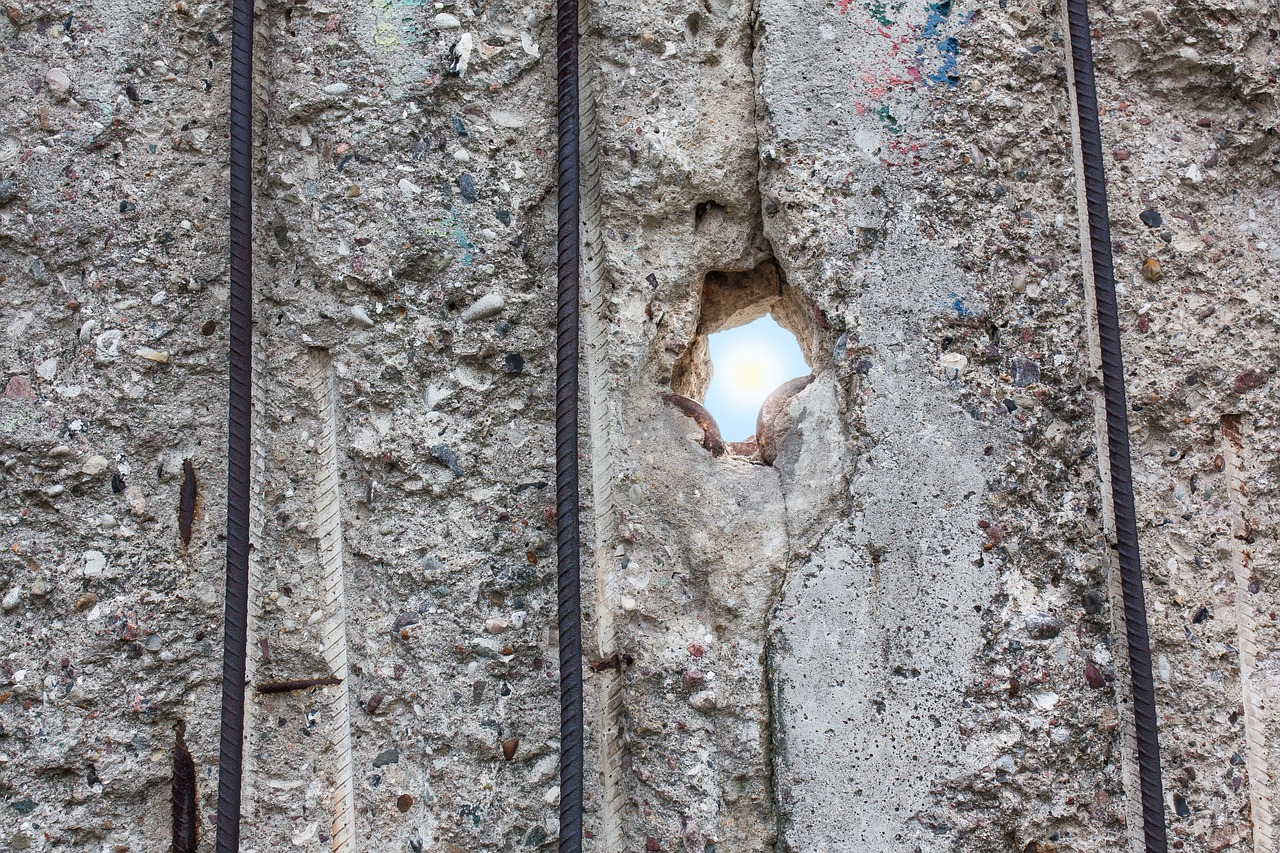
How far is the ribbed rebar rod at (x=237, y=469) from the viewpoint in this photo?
117 centimetres

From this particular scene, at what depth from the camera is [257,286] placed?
4.39 ft

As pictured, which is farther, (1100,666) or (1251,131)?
(1251,131)

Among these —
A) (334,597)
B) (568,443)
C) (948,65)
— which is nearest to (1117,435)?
(948,65)

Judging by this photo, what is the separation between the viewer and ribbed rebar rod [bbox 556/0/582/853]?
1.17 metres

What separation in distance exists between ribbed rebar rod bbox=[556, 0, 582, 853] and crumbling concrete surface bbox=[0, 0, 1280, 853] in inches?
4.0

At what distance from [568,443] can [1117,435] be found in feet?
2.11

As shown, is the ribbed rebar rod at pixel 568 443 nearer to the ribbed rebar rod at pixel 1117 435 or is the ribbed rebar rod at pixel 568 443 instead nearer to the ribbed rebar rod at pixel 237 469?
the ribbed rebar rod at pixel 237 469

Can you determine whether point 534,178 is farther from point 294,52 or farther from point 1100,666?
point 1100,666

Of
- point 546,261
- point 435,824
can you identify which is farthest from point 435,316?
point 435,824

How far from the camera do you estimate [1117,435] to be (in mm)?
1224

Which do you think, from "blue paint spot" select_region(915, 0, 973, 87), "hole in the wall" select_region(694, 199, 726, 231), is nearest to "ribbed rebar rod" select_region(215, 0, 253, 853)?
"hole in the wall" select_region(694, 199, 726, 231)

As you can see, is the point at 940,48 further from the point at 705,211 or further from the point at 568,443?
the point at 568,443

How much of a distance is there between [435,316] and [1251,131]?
109cm

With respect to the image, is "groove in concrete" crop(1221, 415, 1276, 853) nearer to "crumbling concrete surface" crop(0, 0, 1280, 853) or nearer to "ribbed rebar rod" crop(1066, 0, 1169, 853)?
"crumbling concrete surface" crop(0, 0, 1280, 853)
